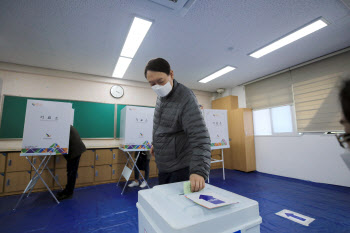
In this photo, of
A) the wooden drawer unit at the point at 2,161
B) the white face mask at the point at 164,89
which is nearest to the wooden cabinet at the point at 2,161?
the wooden drawer unit at the point at 2,161

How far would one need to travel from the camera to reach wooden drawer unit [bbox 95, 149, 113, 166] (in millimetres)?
3536

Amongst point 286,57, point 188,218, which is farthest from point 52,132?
point 286,57

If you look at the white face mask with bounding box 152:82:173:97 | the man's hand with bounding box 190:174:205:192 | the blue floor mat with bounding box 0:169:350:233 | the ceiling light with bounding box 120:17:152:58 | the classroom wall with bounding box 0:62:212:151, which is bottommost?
the blue floor mat with bounding box 0:169:350:233

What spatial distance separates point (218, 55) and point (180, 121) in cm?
271

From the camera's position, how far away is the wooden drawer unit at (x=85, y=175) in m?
3.36

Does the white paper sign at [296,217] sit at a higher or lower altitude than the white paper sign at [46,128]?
lower

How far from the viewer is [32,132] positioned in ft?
7.78

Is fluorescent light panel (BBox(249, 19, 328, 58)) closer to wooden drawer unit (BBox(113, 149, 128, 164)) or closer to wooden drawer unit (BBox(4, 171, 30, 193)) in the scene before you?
wooden drawer unit (BBox(113, 149, 128, 164))

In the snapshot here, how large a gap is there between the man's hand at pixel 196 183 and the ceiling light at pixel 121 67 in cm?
317

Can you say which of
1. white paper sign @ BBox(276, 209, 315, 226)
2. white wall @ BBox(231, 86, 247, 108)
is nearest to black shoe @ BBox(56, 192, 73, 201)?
white paper sign @ BBox(276, 209, 315, 226)

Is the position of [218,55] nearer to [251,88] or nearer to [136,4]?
[136,4]

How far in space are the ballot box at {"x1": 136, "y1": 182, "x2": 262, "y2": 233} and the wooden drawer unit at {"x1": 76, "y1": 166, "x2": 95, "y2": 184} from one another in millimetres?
3322

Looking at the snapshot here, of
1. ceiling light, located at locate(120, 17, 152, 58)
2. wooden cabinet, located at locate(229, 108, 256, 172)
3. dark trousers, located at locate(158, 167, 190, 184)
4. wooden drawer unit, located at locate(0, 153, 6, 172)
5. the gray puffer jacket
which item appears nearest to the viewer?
the gray puffer jacket

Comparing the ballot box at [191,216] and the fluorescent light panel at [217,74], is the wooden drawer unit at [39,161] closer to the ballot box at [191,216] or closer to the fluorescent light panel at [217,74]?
the ballot box at [191,216]
